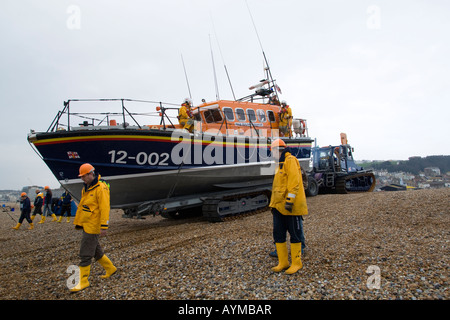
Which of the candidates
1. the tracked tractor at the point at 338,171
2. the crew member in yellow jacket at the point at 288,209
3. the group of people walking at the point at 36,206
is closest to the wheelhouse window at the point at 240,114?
the crew member in yellow jacket at the point at 288,209

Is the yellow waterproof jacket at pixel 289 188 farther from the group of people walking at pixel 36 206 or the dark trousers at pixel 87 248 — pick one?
the group of people walking at pixel 36 206

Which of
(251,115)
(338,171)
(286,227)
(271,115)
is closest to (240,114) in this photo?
(251,115)

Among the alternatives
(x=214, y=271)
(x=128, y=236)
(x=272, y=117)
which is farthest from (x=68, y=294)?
(x=272, y=117)

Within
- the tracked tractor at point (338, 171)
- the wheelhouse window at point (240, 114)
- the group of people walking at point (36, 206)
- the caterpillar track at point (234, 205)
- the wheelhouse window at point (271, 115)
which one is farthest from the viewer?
the tracked tractor at point (338, 171)

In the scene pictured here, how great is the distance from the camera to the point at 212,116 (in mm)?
8312

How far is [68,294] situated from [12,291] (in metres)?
0.90

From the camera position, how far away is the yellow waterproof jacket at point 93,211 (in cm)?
332

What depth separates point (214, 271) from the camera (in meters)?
3.42

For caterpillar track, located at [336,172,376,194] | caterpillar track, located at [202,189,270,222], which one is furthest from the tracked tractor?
caterpillar track, located at [202,189,270,222]

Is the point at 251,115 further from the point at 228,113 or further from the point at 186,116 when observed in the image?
the point at 186,116

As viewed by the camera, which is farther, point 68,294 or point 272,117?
point 272,117

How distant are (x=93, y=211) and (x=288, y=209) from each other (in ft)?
8.10

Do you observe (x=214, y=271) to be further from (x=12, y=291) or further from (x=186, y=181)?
(x=186, y=181)
